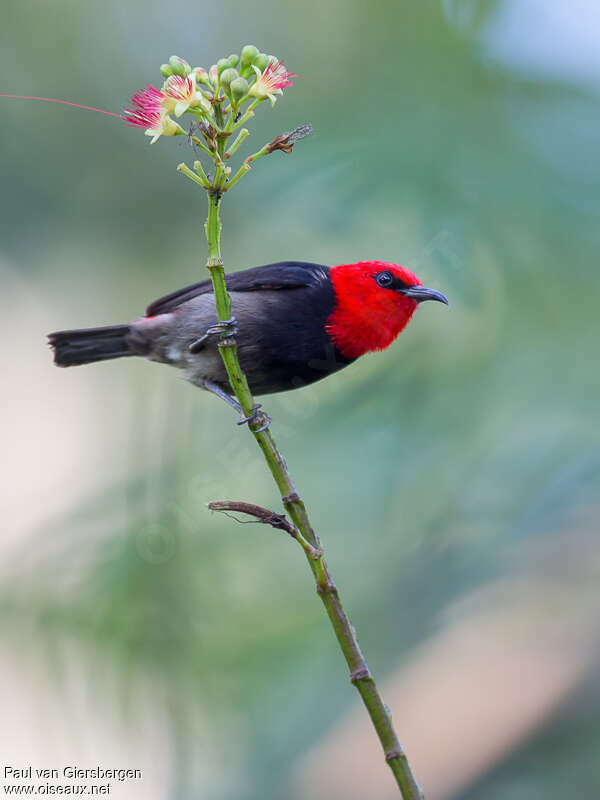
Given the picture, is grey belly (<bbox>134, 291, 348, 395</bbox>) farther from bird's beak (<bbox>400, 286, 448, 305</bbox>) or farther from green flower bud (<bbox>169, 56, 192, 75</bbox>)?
green flower bud (<bbox>169, 56, 192, 75</bbox>)

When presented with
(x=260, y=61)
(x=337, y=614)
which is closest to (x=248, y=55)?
(x=260, y=61)

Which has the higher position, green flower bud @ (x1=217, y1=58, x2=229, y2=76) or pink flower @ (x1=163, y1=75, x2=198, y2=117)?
green flower bud @ (x1=217, y1=58, x2=229, y2=76)

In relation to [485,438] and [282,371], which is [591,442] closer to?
[485,438]

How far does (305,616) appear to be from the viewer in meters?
3.72

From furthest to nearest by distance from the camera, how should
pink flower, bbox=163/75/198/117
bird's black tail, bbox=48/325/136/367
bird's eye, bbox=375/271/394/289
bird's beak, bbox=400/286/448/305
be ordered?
bird's black tail, bbox=48/325/136/367
bird's eye, bbox=375/271/394/289
bird's beak, bbox=400/286/448/305
pink flower, bbox=163/75/198/117

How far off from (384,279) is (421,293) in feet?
0.54

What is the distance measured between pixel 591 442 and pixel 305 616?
1.56 meters

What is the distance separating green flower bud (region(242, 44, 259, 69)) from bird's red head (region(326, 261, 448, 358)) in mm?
1243

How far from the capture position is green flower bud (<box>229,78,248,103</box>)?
1382 mm

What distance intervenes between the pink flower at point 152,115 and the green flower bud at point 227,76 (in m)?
0.11

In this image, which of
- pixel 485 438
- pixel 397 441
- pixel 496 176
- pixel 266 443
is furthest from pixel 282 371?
pixel 496 176

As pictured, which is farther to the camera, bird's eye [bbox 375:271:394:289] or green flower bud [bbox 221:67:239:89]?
bird's eye [bbox 375:271:394:289]

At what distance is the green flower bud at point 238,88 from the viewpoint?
54.4 inches

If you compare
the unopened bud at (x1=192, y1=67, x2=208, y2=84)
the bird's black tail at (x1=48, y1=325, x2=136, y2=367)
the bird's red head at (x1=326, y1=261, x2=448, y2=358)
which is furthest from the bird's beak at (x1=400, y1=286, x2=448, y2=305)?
the unopened bud at (x1=192, y1=67, x2=208, y2=84)
